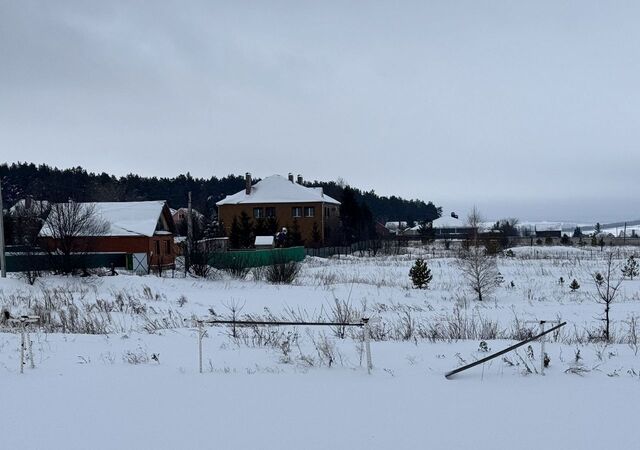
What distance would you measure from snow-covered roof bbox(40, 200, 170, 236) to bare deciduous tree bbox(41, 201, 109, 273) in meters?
4.56

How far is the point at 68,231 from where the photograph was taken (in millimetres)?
22844

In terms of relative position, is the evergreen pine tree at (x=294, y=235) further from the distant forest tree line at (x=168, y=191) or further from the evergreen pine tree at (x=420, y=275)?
the evergreen pine tree at (x=420, y=275)

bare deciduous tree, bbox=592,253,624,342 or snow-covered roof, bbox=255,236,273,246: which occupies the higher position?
snow-covered roof, bbox=255,236,273,246

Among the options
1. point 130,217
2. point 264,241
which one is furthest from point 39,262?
point 264,241

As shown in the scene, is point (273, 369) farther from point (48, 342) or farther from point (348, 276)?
point (348, 276)

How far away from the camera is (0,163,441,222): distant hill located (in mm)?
79875

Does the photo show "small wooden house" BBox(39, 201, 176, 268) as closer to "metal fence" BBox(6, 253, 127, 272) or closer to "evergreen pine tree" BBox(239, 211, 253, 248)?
"metal fence" BBox(6, 253, 127, 272)

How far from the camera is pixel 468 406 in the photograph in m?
4.09

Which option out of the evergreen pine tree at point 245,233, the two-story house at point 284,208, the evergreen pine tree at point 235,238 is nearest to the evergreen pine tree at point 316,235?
the two-story house at point 284,208

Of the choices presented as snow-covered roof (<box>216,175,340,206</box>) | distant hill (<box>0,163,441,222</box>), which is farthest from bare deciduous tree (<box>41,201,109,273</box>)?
distant hill (<box>0,163,441,222</box>)

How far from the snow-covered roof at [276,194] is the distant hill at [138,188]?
2305 cm

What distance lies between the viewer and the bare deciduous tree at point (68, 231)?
892 inches

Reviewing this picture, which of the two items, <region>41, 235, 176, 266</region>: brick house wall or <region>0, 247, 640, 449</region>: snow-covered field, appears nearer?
<region>0, 247, 640, 449</region>: snow-covered field

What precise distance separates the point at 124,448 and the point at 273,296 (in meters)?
13.7
